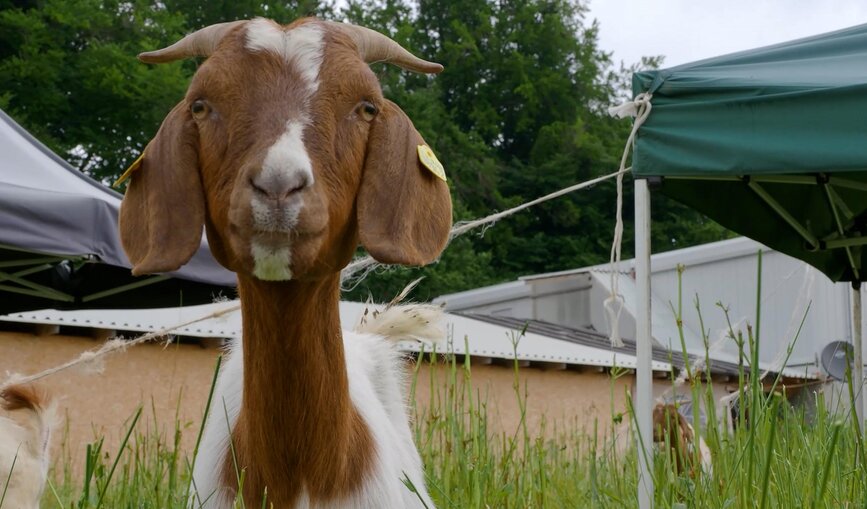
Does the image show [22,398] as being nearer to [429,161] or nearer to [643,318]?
[429,161]

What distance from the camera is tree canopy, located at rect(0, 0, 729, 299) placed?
20766mm

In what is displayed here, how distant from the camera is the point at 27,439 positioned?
3.95m

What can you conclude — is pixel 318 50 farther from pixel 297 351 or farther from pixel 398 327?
pixel 398 327

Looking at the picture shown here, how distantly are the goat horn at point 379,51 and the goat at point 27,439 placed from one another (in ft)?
6.26

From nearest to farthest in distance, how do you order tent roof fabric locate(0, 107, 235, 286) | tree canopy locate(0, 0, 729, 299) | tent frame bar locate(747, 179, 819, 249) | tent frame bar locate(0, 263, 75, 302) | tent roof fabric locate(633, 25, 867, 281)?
1. tent roof fabric locate(633, 25, 867, 281)
2. tent roof fabric locate(0, 107, 235, 286)
3. tent frame bar locate(747, 179, 819, 249)
4. tent frame bar locate(0, 263, 75, 302)
5. tree canopy locate(0, 0, 729, 299)

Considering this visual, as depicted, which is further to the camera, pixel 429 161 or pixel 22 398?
pixel 22 398

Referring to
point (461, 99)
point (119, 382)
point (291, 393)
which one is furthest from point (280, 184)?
point (461, 99)

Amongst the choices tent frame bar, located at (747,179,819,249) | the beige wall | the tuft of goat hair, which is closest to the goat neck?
the tuft of goat hair

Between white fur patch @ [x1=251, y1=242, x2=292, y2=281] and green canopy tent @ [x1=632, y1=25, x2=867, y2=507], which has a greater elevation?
green canopy tent @ [x1=632, y1=25, x2=867, y2=507]

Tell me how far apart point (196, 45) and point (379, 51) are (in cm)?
46

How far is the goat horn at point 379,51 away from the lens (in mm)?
2777

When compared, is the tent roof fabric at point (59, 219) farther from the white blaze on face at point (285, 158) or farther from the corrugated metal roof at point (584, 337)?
the corrugated metal roof at point (584, 337)

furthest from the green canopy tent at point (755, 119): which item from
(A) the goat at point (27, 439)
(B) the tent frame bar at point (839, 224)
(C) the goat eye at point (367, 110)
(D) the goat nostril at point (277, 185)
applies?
(A) the goat at point (27, 439)

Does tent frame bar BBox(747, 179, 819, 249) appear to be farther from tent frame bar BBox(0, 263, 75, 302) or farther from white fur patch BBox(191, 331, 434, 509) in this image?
tent frame bar BBox(0, 263, 75, 302)
